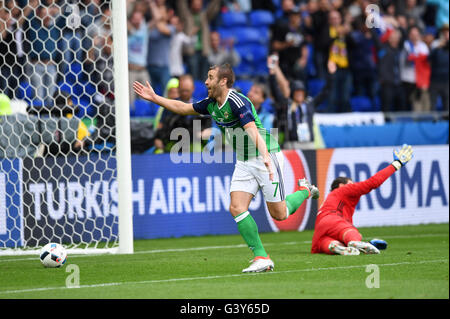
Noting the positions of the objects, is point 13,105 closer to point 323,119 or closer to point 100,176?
point 100,176

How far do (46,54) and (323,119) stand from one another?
20.5 ft

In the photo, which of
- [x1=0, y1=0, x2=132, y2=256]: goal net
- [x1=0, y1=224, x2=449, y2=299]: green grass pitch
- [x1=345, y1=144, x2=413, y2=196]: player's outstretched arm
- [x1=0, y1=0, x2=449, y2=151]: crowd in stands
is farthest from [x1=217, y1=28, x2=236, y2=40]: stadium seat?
[x1=345, y1=144, x2=413, y2=196]: player's outstretched arm

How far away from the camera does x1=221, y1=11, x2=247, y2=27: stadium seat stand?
68.7 feet

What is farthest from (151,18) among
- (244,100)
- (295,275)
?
(295,275)

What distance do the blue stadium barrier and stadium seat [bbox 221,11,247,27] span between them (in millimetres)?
5564

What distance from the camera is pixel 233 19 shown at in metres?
21.1

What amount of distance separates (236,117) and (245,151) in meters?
0.43

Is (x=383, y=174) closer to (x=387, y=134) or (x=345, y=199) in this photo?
(x=345, y=199)

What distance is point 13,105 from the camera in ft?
45.2

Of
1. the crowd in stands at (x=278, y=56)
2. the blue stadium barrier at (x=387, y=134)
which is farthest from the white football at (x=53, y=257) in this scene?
the blue stadium barrier at (x=387, y=134)
